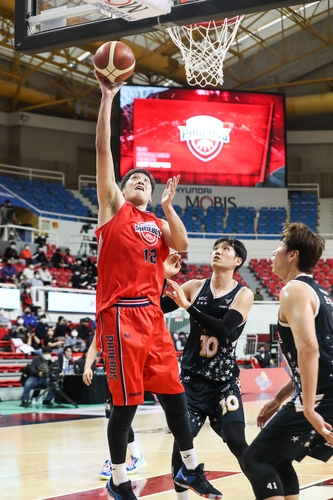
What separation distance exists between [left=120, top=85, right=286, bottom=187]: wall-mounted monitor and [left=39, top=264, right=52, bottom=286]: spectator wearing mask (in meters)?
6.42

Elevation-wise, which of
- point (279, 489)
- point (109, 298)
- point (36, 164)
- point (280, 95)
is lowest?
point (279, 489)

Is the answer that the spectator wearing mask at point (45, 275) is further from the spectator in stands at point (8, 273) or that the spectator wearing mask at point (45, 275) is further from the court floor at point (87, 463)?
the court floor at point (87, 463)

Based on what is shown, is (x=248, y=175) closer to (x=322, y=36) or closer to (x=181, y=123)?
(x=181, y=123)

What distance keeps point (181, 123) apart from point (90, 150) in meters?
6.86

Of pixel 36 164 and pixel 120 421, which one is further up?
pixel 36 164

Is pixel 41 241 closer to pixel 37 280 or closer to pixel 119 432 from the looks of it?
pixel 37 280

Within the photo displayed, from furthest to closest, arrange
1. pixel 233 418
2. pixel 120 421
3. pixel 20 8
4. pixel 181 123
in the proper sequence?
pixel 181 123, pixel 20 8, pixel 233 418, pixel 120 421

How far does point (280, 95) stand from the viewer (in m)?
27.2

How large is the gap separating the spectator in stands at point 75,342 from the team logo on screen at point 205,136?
11.6 meters

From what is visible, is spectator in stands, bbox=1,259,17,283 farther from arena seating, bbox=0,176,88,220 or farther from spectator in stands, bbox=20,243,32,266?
arena seating, bbox=0,176,88,220

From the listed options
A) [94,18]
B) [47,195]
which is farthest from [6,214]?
[94,18]

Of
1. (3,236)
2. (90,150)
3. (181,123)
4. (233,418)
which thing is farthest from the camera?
(90,150)

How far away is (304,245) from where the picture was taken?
3492 millimetres

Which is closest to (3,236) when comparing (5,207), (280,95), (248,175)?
(5,207)
